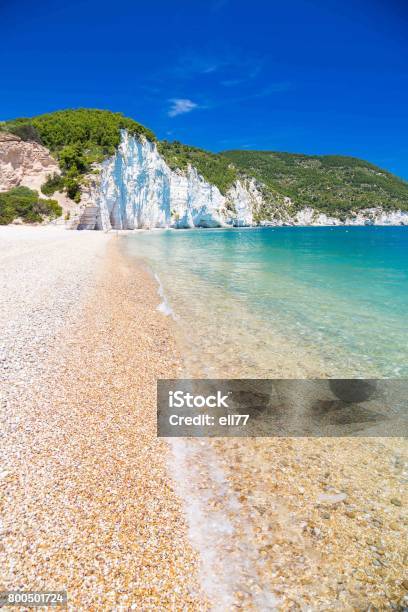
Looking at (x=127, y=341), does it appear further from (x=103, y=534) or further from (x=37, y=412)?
(x=103, y=534)

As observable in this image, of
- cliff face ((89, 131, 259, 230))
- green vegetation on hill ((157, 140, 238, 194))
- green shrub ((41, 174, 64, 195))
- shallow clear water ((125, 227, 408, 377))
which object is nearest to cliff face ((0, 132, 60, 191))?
green shrub ((41, 174, 64, 195))

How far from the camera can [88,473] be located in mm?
3234

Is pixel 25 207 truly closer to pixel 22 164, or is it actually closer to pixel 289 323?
pixel 22 164

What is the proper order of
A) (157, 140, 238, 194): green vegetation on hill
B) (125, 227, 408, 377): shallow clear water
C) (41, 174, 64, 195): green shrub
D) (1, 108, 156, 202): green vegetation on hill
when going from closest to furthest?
(125, 227, 408, 377): shallow clear water, (41, 174, 64, 195): green shrub, (1, 108, 156, 202): green vegetation on hill, (157, 140, 238, 194): green vegetation on hill

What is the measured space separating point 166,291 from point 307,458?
9.15 m

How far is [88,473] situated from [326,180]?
581ft

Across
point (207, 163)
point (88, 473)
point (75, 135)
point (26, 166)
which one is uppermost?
point (207, 163)

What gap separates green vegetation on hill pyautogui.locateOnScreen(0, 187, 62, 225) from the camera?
40.2 meters

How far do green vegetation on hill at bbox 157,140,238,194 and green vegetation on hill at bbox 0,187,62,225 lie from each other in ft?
204

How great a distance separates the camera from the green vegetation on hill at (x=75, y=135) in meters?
50.7

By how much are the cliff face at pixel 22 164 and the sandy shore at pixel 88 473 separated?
159ft

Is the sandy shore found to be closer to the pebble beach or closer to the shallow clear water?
the pebble beach

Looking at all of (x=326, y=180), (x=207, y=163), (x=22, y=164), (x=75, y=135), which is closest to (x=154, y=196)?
(x=75, y=135)

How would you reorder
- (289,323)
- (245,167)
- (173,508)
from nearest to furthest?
1. (173,508)
2. (289,323)
3. (245,167)
